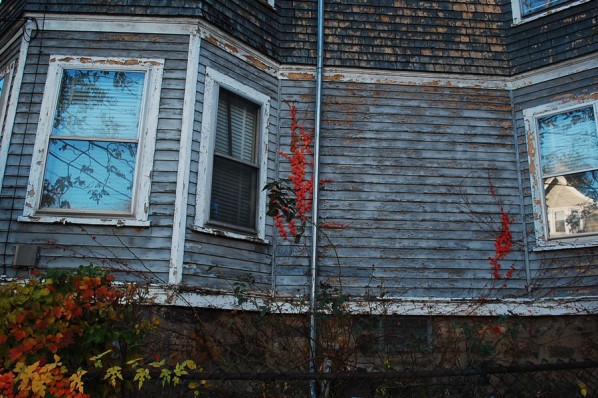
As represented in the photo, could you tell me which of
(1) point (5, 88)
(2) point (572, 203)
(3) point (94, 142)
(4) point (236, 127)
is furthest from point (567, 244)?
(1) point (5, 88)

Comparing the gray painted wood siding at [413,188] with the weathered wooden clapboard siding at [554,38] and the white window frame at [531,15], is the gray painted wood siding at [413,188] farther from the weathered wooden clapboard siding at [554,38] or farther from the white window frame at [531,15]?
the white window frame at [531,15]

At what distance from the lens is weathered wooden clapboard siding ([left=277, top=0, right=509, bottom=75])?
8.02 metres

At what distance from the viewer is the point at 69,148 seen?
20.8ft

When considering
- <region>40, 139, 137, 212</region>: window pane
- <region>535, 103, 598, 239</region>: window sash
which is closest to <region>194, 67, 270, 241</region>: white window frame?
<region>40, 139, 137, 212</region>: window pane

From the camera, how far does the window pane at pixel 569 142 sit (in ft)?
24.2

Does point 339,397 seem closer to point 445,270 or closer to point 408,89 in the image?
point 445,270

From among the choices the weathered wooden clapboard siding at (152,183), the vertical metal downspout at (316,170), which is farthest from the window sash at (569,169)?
the weathered wooden clapboard siding at (152,183)

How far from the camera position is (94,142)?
6367 millimetres

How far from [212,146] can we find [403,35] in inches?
138

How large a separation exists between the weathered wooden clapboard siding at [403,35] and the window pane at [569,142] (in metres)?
1.11

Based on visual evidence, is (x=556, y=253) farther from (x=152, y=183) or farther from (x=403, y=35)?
(x=152, y=183)

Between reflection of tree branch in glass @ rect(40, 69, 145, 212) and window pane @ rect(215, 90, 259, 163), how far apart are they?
3.32 feet

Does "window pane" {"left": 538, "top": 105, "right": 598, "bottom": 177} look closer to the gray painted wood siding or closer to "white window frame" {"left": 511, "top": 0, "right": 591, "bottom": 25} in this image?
the gray painted wood siding

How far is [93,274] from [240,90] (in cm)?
365
